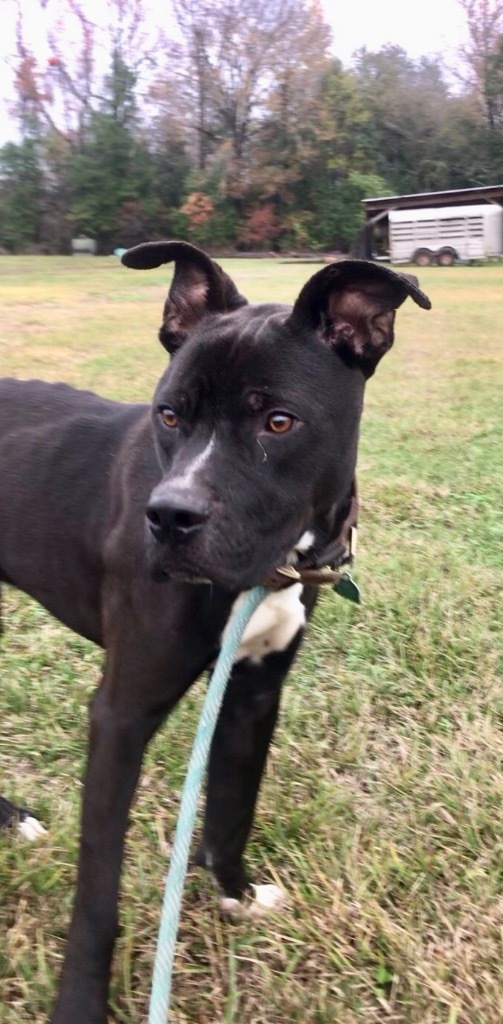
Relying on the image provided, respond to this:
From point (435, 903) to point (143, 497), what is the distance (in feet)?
4.07

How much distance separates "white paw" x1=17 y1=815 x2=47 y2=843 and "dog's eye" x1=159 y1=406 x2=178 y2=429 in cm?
129

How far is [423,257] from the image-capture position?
21.3 meters

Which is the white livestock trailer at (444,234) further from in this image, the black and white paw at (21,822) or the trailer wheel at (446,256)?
the black and white paw at (21,822)

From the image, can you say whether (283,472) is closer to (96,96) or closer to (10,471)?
(10,471)

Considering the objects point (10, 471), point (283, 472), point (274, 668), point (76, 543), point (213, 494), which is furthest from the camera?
point (10, 471)

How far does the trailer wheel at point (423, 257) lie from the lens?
21.1 meters

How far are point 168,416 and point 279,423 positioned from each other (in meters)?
0.25

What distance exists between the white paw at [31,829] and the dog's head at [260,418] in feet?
3.47

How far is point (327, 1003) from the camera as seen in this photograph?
187 cm

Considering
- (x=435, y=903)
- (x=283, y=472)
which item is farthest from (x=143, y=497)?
(x=435, y=903)

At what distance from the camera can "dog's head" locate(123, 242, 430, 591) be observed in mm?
1528

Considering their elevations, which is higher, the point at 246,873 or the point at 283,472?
the point at 283,472

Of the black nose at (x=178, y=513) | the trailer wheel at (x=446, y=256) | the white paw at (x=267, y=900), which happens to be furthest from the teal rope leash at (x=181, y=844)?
the trailer wheel at (x=446, y=256)

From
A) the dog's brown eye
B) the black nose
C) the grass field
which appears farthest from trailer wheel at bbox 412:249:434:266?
the black nose
